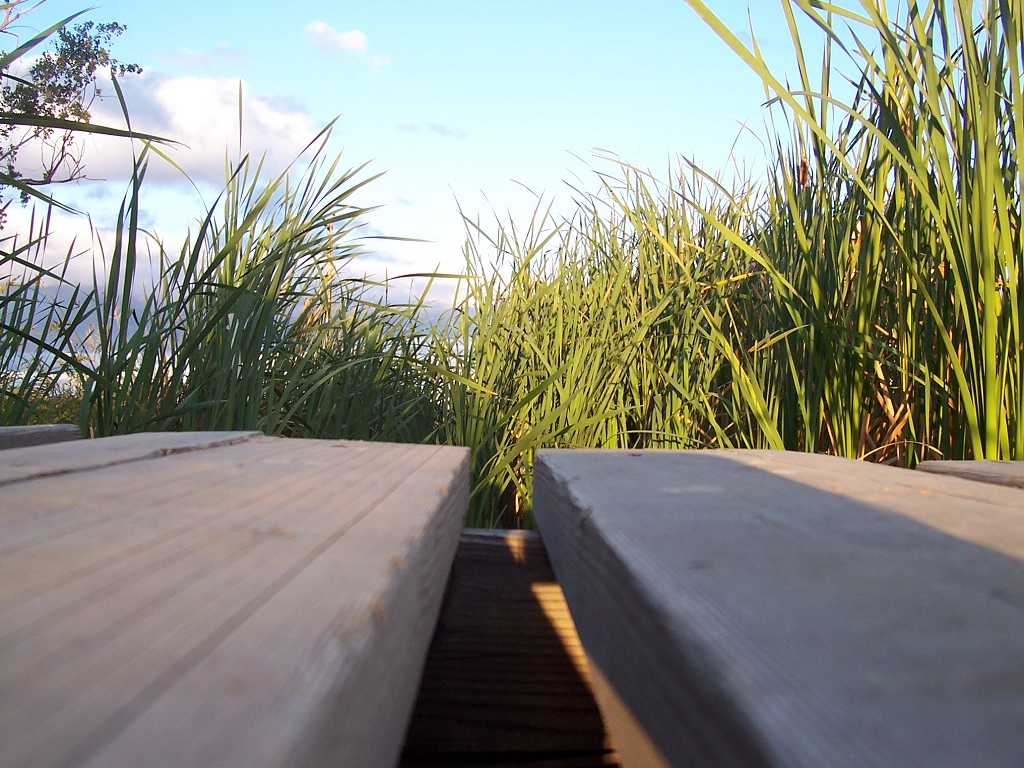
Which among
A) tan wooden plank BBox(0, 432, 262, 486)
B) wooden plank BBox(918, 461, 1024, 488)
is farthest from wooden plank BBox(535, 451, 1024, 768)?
tan wooden plank BBox(0, 432, 262, 486)

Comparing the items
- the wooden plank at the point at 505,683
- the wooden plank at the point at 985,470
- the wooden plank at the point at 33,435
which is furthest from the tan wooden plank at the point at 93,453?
the wooden plank at the point at 985,470

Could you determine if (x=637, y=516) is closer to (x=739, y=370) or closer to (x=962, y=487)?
(x=962, y=487)

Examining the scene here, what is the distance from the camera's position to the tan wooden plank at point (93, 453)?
69cm

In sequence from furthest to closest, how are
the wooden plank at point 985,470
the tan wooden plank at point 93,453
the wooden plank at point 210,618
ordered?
the wooden plank at point 985,470
the tan wooden plank at point 93,453
the wooden plank at point 210,618

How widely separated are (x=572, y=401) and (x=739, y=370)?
0.44 metres

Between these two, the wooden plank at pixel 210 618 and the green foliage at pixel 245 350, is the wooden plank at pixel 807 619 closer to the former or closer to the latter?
the wooden plank at pixel 210 618

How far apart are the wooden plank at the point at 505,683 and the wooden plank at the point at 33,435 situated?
23.7 inches

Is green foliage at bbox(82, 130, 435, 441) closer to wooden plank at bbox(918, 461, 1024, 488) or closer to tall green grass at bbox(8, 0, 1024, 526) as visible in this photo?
tall green grass at bbox(8, 0, 1024, 526)

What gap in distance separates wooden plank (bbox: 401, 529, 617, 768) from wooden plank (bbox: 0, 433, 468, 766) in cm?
19

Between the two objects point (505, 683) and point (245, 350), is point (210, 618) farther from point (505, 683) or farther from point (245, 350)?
point (245, 350)

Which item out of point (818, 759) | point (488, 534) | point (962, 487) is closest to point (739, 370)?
point (488, 534)

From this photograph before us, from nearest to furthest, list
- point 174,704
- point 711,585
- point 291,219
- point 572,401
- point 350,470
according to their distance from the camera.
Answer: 1. point 174,704
2. point 711,585
3. point 350,470
4. point 572,401
5. point 291,219

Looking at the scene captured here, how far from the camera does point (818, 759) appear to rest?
25cm

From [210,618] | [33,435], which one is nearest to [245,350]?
[33,435]
